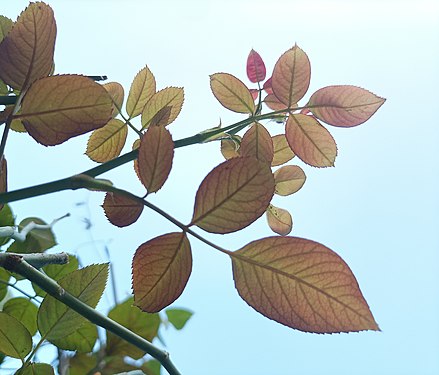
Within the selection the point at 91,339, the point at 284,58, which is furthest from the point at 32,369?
the point at 284,58

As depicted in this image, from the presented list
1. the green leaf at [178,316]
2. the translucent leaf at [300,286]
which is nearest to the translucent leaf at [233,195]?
the translucent leaf at [300,286]

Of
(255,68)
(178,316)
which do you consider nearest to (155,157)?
(255,68)

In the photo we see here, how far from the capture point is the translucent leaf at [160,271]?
19 cm

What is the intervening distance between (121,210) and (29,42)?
0.21 ft

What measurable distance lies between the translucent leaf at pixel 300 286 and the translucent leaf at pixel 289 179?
0.33 feet

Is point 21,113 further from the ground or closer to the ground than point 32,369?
further from the ground

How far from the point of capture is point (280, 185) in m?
0.29

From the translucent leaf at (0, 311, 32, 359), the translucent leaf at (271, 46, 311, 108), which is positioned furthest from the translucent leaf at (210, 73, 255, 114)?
the translucent leaf at (0, 311, 32, 359)

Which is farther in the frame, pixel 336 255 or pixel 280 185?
pixel 280 185

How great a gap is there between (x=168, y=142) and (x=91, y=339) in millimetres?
144

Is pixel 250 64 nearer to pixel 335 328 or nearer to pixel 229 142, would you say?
pixel 229 142

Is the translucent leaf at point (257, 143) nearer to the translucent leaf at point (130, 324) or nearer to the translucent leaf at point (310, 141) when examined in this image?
the translucent leaf at point (310, 141)

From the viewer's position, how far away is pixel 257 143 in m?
0.23

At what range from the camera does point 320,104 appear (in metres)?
0.24
